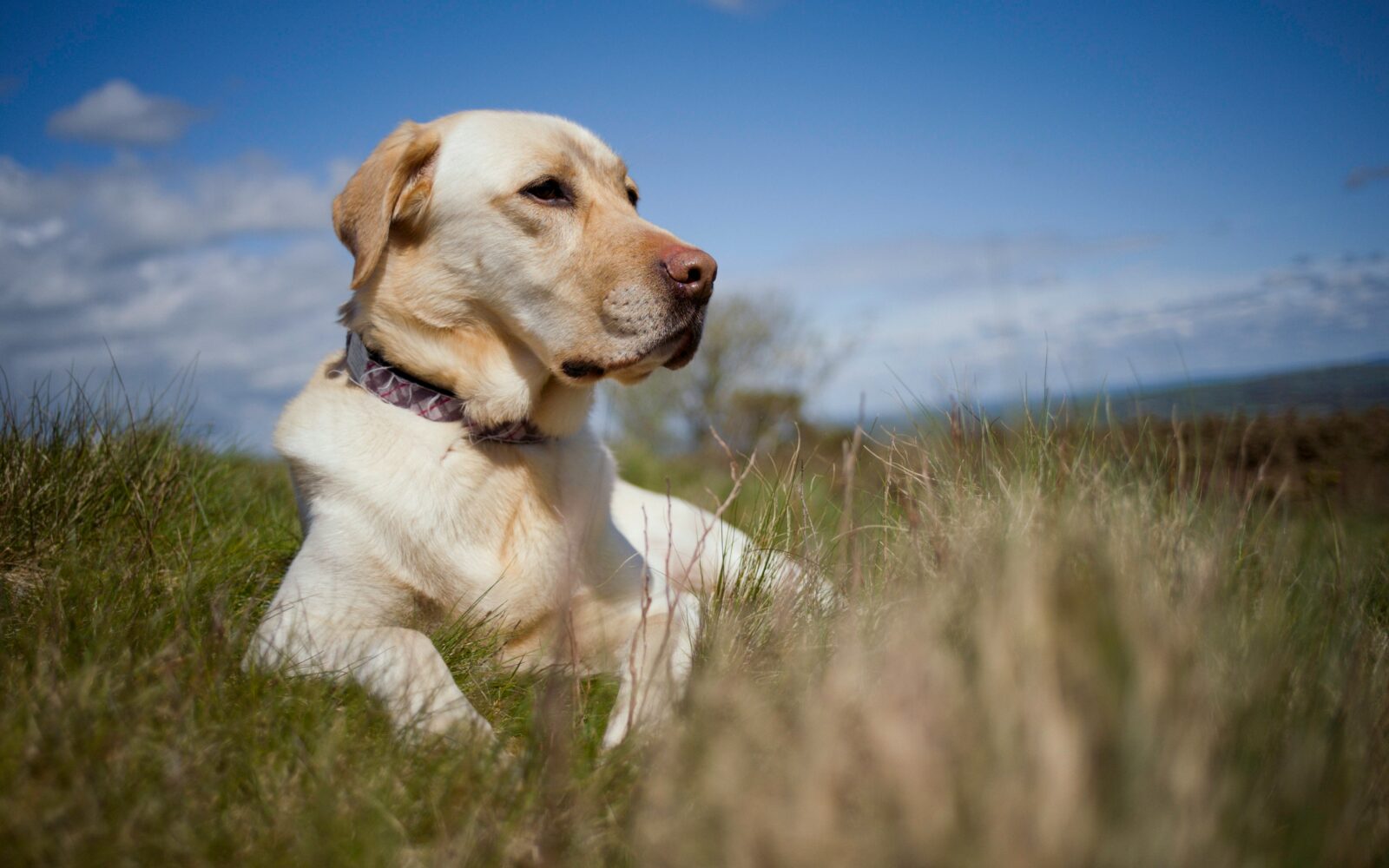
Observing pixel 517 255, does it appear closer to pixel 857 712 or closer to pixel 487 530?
pixel 487 530

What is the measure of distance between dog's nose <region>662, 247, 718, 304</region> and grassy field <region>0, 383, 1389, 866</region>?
2.67ft

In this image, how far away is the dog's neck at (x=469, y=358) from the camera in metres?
2.75

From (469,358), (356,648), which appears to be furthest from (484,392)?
(356,648)

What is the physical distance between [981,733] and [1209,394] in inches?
99.8

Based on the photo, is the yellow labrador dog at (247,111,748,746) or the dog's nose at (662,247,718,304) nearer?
the yellow labrador dog at (247,111,748,746)

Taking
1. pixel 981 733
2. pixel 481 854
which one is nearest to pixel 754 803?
pixel 981 733

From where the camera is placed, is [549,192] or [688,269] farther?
[549,192]

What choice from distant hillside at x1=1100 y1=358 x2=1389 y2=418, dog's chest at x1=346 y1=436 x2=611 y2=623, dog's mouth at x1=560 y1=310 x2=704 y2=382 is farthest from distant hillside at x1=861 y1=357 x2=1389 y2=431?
dog's chest at x1=346 y1=436 x2=611 y2=623

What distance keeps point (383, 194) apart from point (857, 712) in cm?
228

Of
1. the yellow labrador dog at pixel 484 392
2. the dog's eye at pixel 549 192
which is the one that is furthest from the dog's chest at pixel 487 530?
the dog's eye at pixel 549 192

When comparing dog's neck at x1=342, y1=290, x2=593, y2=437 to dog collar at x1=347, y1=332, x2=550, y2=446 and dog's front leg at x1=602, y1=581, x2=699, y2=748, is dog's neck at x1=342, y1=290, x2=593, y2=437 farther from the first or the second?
dog's front leg at x1=602, y1=581, x2=699, y2=748

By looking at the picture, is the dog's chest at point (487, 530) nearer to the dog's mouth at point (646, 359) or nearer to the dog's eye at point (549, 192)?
the dog's mouth at point (646, 359)

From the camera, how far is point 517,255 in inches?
111

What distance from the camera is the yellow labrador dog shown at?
101 inches
